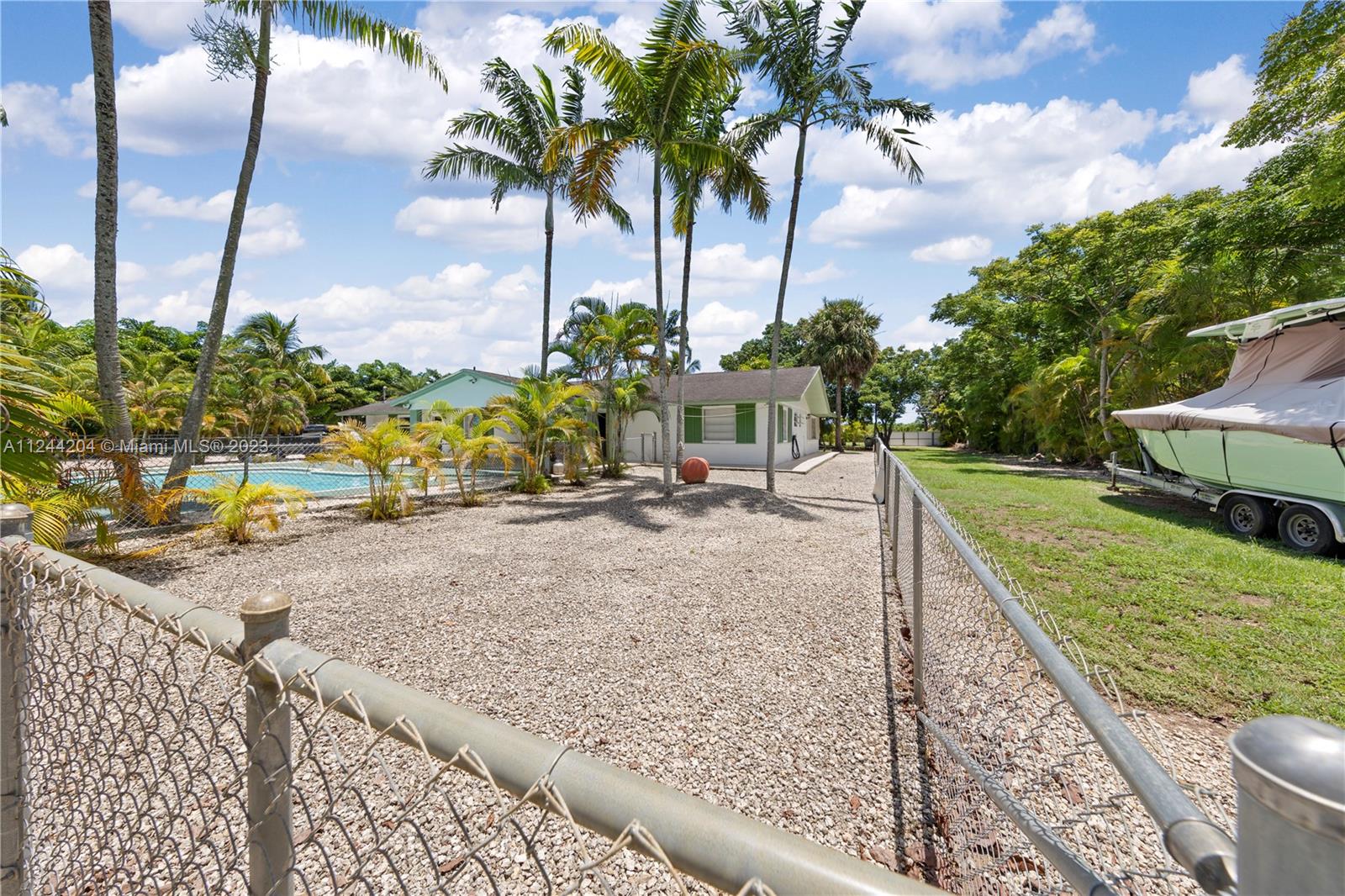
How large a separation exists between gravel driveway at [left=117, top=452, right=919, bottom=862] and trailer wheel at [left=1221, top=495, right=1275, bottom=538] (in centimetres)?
491

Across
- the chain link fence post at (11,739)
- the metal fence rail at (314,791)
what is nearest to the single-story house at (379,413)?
the metal fence rail at (314,791)

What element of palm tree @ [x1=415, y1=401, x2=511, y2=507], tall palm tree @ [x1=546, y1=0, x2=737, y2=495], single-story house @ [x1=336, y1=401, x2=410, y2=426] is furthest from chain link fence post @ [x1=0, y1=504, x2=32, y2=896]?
single-story house @ [x1=336, y1=401, x2=410, y2=426]

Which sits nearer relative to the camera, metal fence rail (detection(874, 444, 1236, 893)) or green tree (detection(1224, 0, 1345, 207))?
metal fence rail (detection(874, 444, 1236, 893))

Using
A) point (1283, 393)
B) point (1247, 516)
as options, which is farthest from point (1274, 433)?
point (1247, 516)

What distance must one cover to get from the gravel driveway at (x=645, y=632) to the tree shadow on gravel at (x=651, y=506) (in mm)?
329

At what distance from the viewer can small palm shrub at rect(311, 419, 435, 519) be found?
30.4ft

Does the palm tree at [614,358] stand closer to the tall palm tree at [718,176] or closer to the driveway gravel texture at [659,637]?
the tall palm tree at [718,176]

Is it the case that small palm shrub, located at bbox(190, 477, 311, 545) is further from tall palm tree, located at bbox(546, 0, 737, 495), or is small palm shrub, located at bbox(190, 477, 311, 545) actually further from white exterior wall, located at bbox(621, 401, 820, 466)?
white exterior wall, located at bbox(621, 401, 820, 466)

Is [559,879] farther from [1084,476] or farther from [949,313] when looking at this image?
[949,313]

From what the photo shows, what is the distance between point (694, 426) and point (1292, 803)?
20771 mm

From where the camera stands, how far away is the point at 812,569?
20.4 ft

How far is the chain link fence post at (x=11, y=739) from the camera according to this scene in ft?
5.71

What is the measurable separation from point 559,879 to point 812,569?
15.0ft

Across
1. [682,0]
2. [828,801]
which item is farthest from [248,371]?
[828,801]
